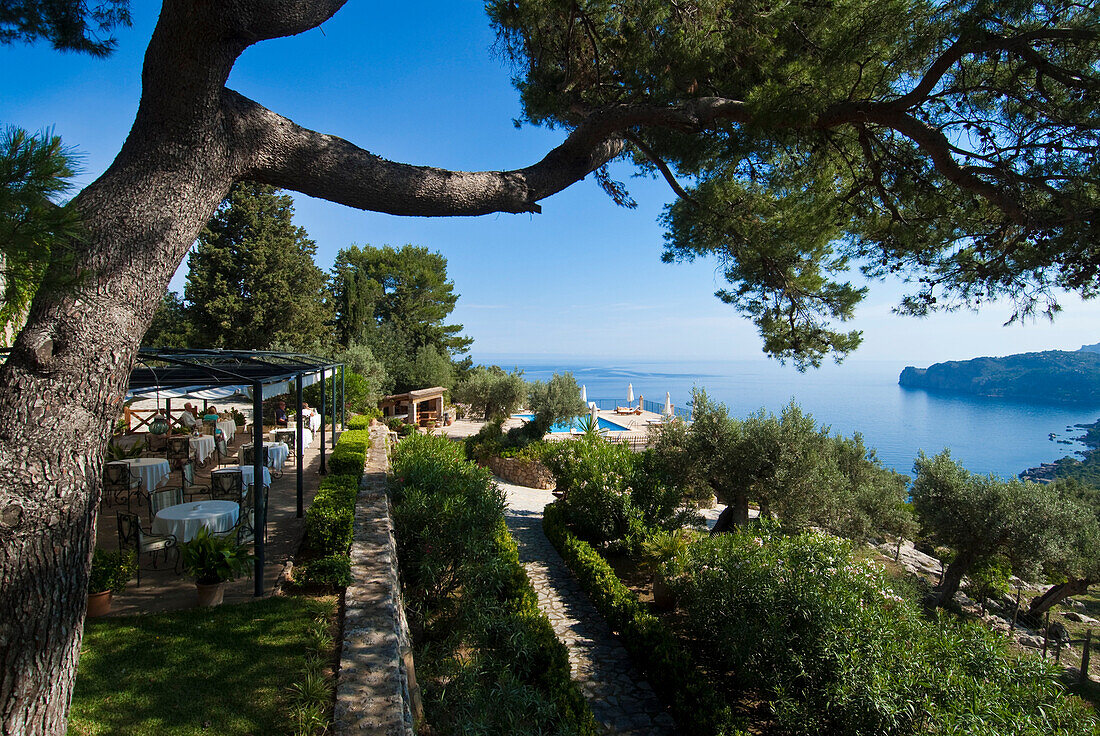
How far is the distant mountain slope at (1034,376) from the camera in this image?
178ft

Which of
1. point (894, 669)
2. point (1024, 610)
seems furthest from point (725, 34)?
point (1024, 610)

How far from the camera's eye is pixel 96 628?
419 centimetres

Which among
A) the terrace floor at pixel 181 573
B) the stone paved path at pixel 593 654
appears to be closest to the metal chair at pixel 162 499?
the terrace floor at pixel 181 573

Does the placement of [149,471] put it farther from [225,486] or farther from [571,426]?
[571,426]

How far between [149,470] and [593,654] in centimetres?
780

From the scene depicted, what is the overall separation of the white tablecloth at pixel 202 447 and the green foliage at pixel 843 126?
9299mm

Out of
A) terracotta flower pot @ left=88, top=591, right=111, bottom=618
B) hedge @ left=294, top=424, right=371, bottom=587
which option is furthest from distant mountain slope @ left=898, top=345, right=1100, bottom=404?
terracotta flower pot @ left=88, top=591, right=111, bottom=618

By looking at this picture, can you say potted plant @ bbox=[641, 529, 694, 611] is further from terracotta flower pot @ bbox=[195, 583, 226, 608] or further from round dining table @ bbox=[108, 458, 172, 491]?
round dining table @ bbox=[108, 458, 172, 491]

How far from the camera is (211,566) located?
195 inches

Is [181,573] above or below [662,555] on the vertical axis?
above

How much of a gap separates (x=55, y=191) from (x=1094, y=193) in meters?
6.05

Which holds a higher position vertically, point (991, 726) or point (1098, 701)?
point (991, 726)

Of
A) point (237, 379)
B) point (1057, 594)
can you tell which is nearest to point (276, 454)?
point (237, 379)

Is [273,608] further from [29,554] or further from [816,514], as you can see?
[816,514]
